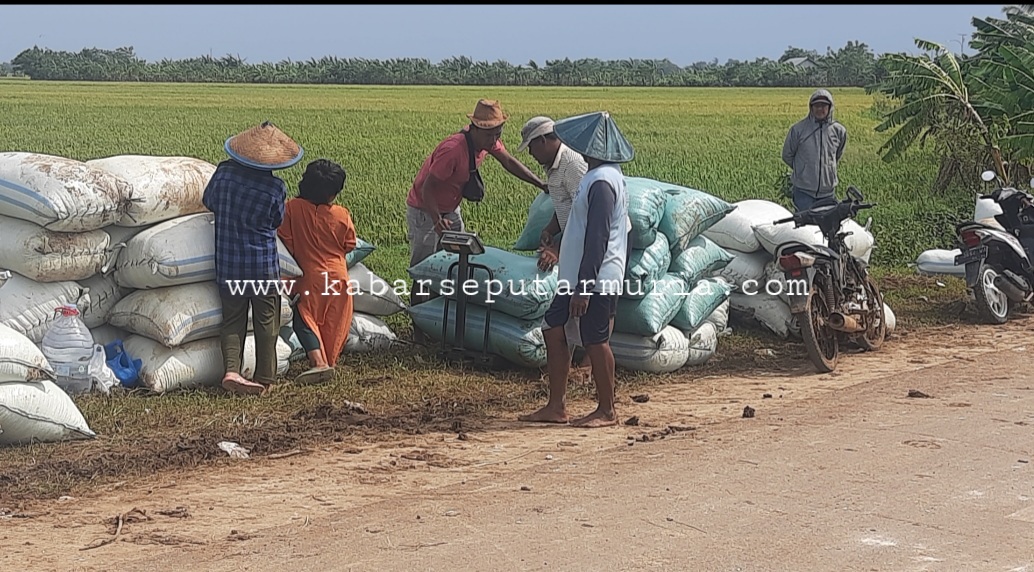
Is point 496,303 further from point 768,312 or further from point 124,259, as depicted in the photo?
point 768,312

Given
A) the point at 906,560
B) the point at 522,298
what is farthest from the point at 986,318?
the point at 906,560

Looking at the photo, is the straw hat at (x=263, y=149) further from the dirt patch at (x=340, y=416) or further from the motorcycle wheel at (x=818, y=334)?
the motorcycle wheel at (x=818, y=334)

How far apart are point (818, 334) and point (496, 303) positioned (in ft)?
7.41

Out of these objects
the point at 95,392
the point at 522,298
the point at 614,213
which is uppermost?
the point at 614,213

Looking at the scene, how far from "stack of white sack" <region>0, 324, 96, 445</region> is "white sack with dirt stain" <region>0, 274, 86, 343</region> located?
90 cm

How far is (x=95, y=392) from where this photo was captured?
22.5ft

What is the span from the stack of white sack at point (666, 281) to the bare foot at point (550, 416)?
1325 millimetres

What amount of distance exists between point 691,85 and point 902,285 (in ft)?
127

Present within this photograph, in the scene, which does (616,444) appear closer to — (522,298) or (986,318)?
(522,298)

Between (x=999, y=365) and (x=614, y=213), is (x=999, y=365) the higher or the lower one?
the lower one

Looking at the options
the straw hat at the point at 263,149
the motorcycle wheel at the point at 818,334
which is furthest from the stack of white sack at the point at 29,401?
the motorcycle wheel at the point at 818,334

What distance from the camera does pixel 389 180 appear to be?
16.6 m

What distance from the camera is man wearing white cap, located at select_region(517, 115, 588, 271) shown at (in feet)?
23.8

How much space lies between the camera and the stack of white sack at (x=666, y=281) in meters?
7.94
